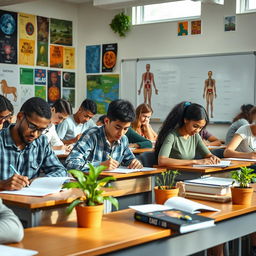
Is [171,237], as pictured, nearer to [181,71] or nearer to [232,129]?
[232,129]

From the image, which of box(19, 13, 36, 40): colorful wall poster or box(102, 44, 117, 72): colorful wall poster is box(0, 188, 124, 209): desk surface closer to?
box(19, 13, 36, 40): colorful wall poster

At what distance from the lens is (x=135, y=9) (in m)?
8.97

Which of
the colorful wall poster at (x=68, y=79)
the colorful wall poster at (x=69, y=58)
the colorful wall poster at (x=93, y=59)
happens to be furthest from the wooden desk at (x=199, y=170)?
the colorful wall poster at (x=69, y=58)

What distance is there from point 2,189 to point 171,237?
1112 millimetres


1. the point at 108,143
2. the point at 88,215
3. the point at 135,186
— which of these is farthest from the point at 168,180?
the point at 88,215

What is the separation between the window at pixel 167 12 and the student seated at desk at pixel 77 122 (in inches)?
96.0

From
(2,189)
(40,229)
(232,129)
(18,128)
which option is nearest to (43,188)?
(2,189)

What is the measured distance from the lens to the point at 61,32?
30.7 ft

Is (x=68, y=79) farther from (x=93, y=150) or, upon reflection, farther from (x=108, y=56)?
(x=93, y=150)

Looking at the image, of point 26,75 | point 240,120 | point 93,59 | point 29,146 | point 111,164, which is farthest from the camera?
point 93,59

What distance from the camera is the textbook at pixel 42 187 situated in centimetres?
263

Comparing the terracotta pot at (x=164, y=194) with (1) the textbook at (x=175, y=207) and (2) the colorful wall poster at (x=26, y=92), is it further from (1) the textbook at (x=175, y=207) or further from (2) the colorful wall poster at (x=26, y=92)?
(2) the colorful wall poster at (x=26, y=92)

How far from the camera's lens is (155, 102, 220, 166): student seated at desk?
14.5 ft

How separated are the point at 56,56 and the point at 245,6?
3.55 meters
